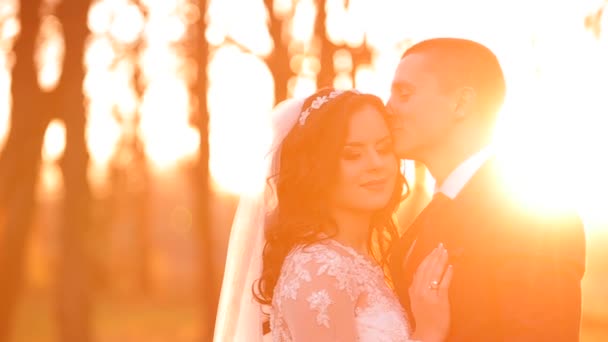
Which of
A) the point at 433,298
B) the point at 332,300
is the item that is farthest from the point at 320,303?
the point at 433,298

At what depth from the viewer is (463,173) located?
470 cm

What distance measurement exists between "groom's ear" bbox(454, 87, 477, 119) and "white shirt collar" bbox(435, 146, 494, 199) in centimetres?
21

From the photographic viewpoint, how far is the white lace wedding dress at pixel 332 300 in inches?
174

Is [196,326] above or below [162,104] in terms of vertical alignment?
below

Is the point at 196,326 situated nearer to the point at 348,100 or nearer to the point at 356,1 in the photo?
the point at 356,1

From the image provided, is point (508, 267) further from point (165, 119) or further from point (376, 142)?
point (165, 119)

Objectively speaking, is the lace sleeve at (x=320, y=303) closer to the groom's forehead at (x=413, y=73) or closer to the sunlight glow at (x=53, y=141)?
the groom's forehead at (x=413, y=73)

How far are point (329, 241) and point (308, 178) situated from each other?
0.33 meters

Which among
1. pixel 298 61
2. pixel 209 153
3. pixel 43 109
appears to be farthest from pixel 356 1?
pixel 43 109

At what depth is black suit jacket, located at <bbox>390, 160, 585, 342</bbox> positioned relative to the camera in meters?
4.39

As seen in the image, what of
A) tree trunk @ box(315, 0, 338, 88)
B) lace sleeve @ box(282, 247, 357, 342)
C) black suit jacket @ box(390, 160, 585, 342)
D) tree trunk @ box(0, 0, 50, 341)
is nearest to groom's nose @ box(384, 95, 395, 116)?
black suit jacket @ box(390, 160, 585, 342)

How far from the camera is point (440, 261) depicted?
4551 mm

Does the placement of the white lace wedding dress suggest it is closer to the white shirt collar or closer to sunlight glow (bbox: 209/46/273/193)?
the white shirt collar

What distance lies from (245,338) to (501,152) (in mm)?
1719
